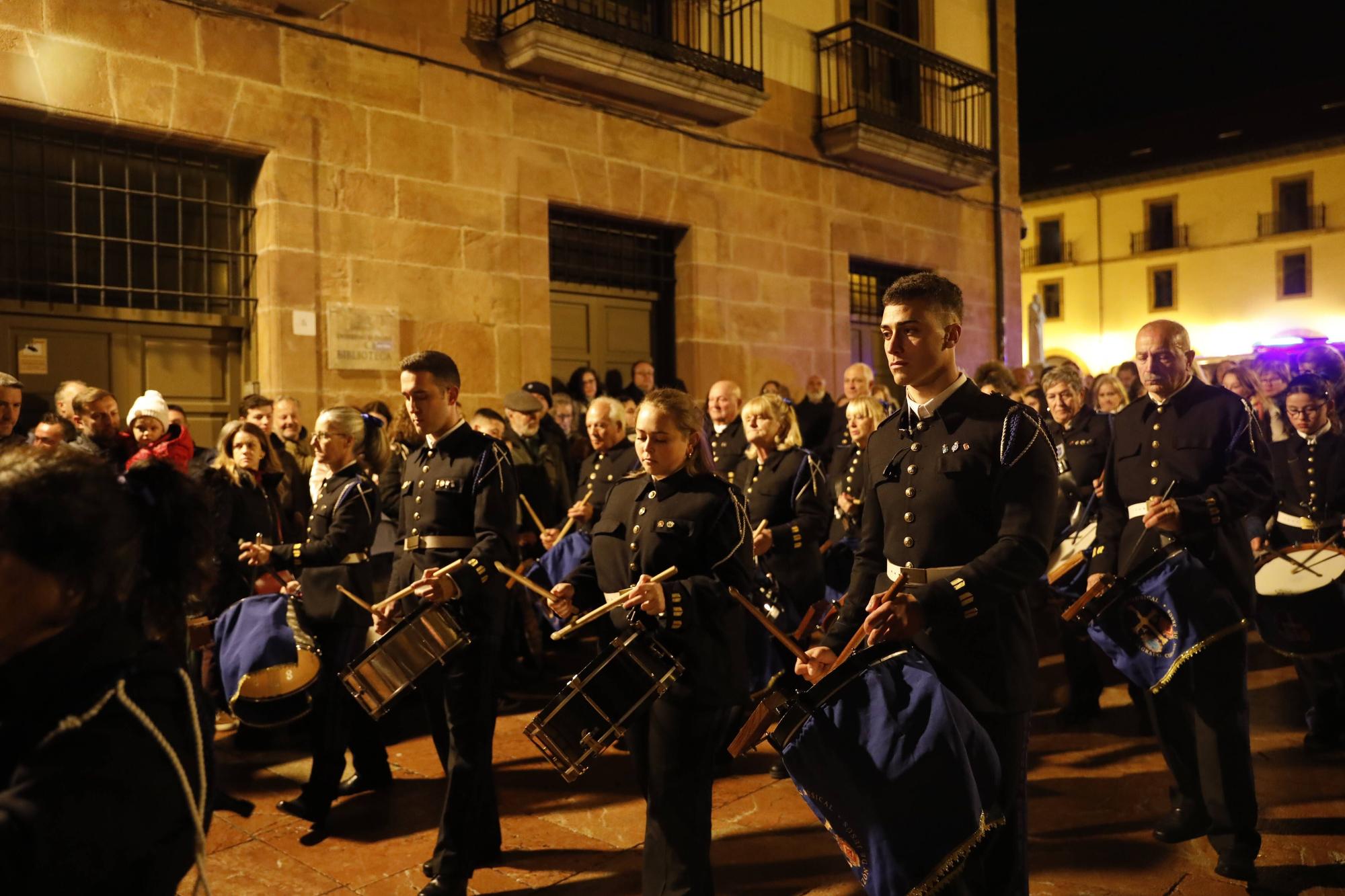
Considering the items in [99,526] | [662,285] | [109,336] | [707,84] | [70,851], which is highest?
[707,84]

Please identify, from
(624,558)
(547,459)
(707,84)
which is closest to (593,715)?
(624,558)

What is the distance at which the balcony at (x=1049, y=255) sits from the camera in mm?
42250

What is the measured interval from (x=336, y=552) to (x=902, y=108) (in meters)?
11.9

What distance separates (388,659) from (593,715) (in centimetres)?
98

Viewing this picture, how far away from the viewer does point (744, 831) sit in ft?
15.2

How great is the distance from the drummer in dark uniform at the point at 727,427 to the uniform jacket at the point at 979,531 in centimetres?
377

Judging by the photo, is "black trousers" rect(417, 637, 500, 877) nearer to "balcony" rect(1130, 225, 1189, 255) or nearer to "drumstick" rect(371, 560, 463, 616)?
"drumstick" rect(371, 560, 463, 616)

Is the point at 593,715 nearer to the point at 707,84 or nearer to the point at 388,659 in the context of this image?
the point at 388,659

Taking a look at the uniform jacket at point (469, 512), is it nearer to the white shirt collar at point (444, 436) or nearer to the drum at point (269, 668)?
the white shirt collar at point (444, 436)

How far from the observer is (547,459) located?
8.33 metres

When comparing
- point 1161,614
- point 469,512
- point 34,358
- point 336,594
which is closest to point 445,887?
point 469,512

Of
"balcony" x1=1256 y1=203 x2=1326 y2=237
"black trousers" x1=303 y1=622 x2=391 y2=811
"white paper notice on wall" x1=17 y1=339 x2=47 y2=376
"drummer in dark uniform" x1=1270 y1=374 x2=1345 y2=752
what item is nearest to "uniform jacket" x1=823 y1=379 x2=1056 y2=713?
"black trousers" x1=303 y1=622 x2=391 y2=811

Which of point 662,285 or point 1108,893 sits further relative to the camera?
point 662,285

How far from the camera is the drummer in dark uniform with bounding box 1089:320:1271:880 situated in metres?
4.03
